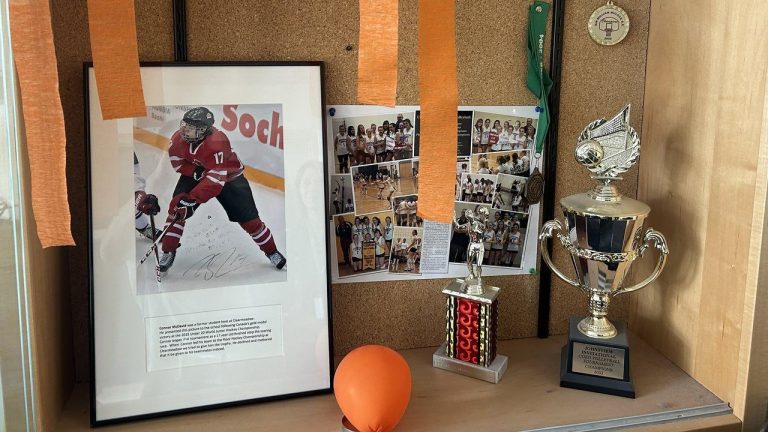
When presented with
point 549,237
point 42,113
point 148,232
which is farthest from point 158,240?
point 549,237

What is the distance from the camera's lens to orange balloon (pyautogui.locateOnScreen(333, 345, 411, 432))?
85 cm

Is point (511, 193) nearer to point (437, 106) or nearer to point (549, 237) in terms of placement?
point (549, 237)

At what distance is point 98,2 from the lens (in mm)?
804

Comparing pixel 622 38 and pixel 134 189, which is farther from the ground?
pixel 622 38

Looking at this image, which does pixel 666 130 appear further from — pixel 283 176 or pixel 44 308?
pixel 44 308

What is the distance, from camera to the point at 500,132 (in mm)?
1126

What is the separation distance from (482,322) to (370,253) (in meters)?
0.22

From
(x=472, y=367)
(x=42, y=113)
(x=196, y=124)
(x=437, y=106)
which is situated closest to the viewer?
(x=42, y=113)

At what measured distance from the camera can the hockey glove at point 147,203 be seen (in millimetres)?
932

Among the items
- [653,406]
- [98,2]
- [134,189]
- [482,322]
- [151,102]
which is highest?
[98,2]

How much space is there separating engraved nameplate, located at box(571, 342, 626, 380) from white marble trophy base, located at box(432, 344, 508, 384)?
116mm

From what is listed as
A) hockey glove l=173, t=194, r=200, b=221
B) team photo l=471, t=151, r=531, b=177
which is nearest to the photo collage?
team photo l=471, t=151, r=531, b=177

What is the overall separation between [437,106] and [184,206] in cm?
40

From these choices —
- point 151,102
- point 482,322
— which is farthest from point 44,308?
point 482,322
